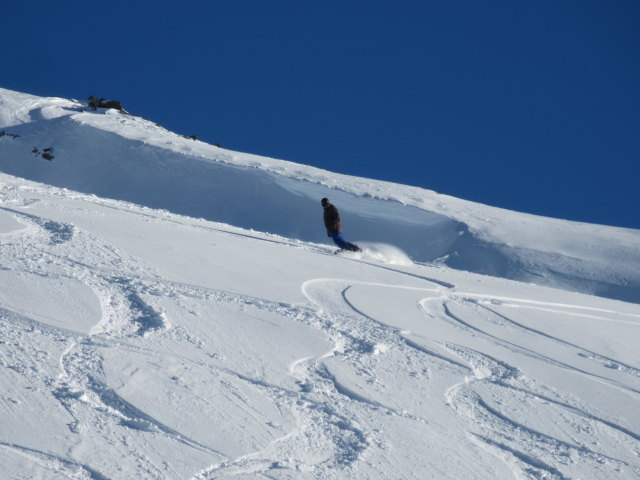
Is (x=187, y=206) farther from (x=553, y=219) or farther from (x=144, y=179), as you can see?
(x=553, y=219)

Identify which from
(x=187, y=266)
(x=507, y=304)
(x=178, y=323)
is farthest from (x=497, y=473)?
(x=507, y=304)

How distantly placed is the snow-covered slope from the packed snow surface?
548cm

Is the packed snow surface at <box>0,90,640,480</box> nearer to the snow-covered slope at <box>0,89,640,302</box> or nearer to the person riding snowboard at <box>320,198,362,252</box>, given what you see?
the person riding snowboard at <box>320,198,362,252</box>

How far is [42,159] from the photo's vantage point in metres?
24.7

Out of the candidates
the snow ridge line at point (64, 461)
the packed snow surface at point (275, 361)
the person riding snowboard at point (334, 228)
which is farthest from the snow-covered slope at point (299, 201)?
the snow ridge line at point (64, 461)

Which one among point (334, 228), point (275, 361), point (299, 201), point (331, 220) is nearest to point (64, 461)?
point (275, 361)

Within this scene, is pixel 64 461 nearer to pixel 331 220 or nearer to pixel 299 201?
pixel 331 220

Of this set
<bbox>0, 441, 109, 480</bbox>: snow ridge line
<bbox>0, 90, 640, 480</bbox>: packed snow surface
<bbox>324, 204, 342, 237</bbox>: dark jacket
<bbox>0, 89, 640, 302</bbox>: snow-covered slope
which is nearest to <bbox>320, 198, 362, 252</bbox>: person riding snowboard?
<bbox>324, 204, 342, 237</bbox>: dark jacket

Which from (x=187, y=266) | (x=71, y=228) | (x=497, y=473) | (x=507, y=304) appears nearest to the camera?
(x=497, y=473)

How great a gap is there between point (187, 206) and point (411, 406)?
Answer: 1749cm

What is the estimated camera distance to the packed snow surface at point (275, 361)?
4379mm

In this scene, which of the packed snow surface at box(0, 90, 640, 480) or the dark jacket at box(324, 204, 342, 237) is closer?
the packed snow surface at box(0, 90, 640, 480)

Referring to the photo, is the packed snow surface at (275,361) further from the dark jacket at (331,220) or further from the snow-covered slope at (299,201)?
the snow-covered slope at (299,201)

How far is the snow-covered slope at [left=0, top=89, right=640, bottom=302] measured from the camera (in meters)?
19.2
